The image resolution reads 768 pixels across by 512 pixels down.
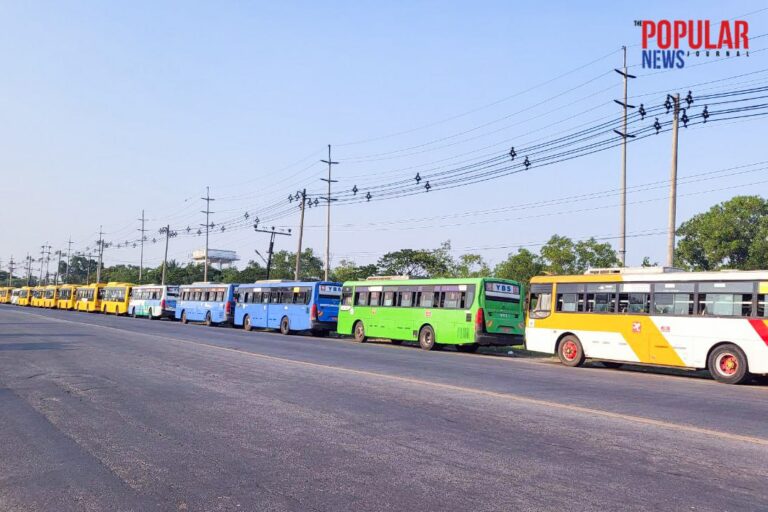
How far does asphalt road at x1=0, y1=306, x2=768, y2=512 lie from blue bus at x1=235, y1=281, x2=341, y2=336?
18300 mm

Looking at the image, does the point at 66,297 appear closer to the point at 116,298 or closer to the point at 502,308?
the point at 116,298

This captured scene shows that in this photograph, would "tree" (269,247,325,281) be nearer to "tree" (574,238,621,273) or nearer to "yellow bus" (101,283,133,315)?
"yellow bus" (101,283,133,315)

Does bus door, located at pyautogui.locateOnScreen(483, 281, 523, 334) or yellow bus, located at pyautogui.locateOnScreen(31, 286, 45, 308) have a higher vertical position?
bus door, located at pyautogui.locateOnScreen(483, 281, 523, 334)

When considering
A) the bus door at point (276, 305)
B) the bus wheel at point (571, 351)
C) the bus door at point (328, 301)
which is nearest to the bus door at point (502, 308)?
the bus wheel at point (571, 351)

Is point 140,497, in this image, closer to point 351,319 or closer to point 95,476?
point 95,476

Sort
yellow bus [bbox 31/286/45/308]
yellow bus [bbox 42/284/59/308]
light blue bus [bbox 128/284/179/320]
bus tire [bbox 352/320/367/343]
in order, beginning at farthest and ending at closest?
yellow bus [bbox 31/286/45/308] < yellow bus [bbox 42/284/59/308] < light blue bus [bbox 128/284/179/320] < bus tire [bbox 352/320/367/343]

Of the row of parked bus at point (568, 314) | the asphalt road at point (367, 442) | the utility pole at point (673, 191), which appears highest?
the utility pole at point (673, 191)

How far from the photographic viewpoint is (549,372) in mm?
16172

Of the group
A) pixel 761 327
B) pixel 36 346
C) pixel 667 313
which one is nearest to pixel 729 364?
pixel 761 327

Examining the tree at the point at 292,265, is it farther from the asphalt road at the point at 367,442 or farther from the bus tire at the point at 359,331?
the asphalt road at the point at 367,442

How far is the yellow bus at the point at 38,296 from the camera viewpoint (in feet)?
267

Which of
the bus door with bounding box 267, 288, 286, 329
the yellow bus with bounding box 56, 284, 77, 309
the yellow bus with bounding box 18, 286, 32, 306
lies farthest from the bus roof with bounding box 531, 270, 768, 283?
the yellow bus with bounding box 18, 286, 32, 306

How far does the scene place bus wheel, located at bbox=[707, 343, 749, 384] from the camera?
14.8 m

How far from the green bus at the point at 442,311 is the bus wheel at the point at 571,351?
12.0 feet
